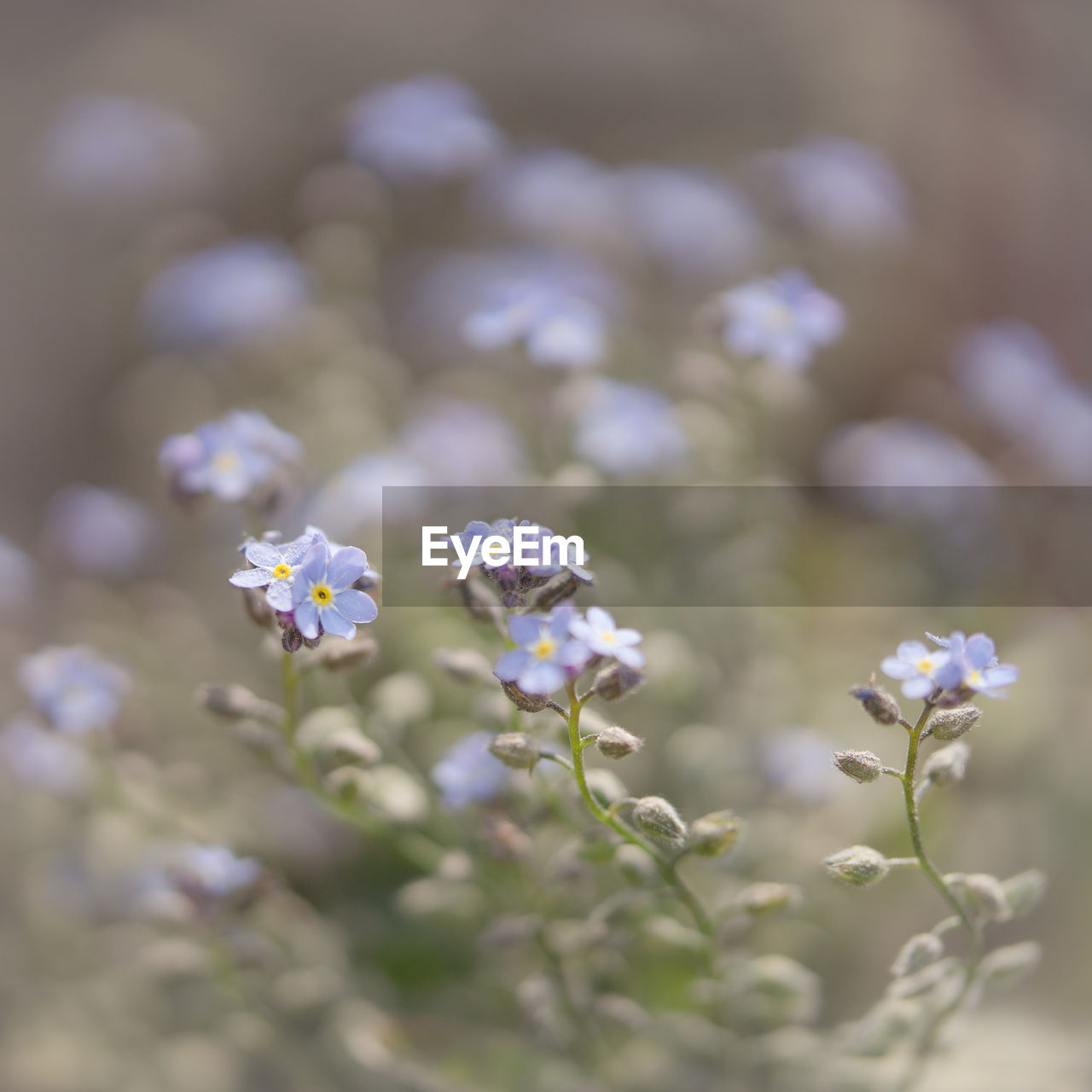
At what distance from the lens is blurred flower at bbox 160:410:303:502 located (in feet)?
5.92

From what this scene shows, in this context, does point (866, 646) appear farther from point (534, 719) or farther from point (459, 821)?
point (534, 719)

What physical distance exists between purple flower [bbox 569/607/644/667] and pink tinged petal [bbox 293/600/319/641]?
0.31 meters

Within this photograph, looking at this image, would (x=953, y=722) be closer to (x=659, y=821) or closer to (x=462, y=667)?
(x=659, y=821)

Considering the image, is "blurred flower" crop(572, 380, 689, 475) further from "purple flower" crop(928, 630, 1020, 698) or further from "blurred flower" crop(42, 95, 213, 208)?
"blurred flower" crop(42, 95, 213, 208)

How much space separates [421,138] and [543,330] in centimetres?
96

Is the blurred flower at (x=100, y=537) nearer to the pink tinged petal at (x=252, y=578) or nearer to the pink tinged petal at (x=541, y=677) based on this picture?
the pink tinged petal at (x=252, y=578)

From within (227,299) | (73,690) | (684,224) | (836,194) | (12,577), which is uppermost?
(684,224)

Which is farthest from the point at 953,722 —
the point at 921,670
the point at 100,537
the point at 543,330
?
the point at 100,537

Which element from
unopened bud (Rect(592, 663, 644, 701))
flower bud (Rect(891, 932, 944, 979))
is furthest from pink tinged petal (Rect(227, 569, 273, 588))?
flower bud (Rect(891, 932, 944, 979))

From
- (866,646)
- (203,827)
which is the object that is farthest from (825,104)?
(203,827)

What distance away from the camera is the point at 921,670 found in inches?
56.9

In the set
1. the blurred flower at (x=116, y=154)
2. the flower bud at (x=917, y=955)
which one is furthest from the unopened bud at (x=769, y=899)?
the blurred flower at (x=116, y=154)

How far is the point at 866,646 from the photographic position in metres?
2.98

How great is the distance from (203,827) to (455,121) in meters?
1.83
